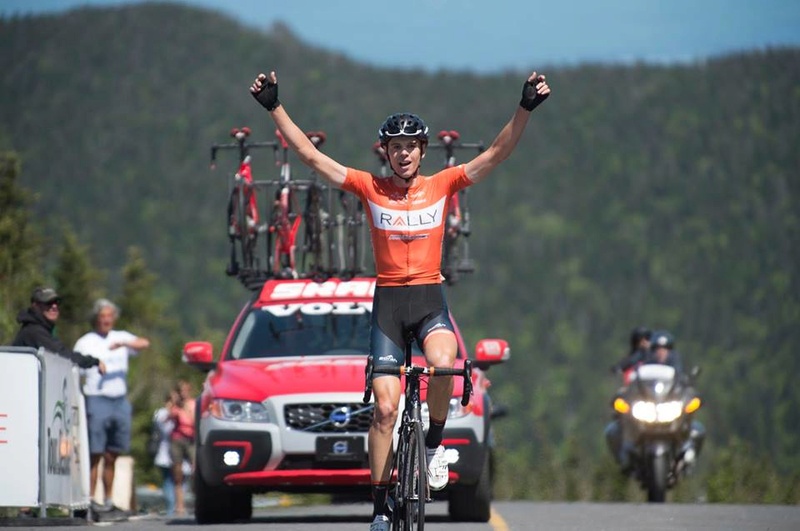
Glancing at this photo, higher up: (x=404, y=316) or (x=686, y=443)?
(x=404, y=316)

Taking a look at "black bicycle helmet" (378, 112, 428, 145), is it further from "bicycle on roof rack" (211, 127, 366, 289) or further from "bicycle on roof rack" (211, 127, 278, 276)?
"bicycle on roof rack" (211, 127, 278, 276)

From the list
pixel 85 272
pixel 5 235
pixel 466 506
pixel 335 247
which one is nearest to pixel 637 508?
pixel 466 506

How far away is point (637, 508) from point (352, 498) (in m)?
12.2

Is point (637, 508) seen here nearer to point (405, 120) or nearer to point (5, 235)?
point (405, 120)

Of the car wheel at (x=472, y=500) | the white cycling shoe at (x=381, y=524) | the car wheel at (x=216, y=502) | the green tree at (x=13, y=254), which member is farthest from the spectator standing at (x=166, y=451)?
the white cycling shoe at (x=381, y=524)

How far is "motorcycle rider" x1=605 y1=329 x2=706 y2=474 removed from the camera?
19.5m

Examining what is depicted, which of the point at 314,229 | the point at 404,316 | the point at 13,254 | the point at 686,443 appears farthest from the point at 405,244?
the point at 13,254

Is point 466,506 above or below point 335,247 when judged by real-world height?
below

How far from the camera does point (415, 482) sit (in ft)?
29.5

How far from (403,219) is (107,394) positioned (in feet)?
24.3

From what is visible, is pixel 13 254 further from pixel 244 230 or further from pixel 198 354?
pixel 198 354

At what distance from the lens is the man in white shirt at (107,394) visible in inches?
643

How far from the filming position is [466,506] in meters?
13.7

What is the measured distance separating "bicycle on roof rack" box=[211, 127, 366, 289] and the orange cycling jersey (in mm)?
7519
